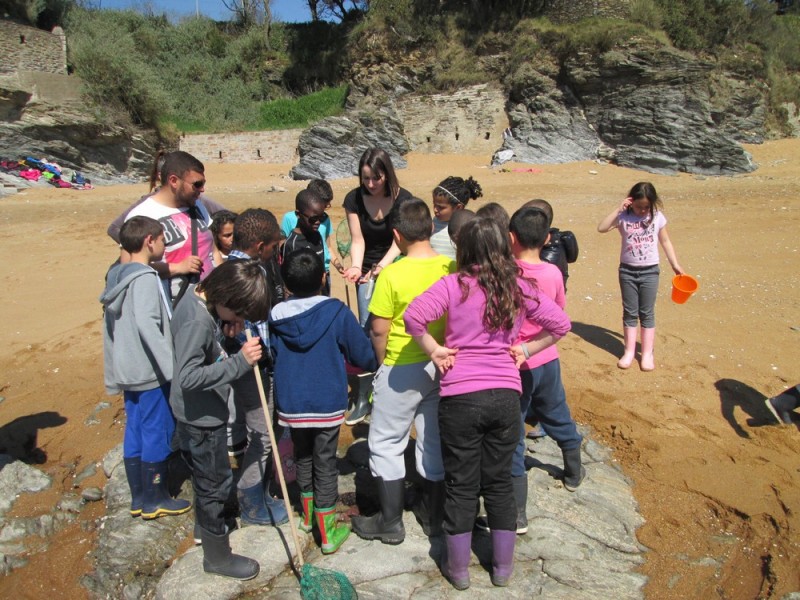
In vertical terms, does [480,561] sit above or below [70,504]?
above

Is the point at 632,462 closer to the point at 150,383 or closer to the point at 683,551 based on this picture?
the point at 683,551

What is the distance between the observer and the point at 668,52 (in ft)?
60.2

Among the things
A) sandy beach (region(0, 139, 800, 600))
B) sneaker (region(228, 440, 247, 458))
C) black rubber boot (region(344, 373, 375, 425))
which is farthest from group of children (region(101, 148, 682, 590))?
black rubber boot (region(344, 373, 375, 425))

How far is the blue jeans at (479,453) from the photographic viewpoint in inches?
94.6

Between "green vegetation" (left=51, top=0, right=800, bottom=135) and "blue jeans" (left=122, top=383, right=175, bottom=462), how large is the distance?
19.5m

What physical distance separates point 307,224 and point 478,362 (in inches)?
78.3

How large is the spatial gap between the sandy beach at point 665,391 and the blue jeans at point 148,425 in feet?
2.68

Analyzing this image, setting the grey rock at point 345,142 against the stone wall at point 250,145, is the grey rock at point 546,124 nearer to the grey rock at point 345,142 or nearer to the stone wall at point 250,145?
the grey rock at point 345,142

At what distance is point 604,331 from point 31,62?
78.1ft

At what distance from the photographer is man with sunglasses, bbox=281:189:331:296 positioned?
385 cm

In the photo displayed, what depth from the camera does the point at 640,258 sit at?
4.77 meters

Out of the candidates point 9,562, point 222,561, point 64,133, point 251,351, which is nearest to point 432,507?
point 222,561

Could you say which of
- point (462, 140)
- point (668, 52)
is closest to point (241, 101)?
point (462, 140)

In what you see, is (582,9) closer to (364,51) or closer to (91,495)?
(364,51)
